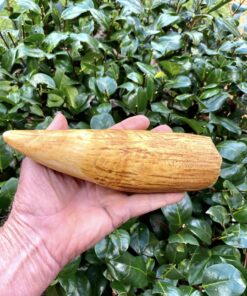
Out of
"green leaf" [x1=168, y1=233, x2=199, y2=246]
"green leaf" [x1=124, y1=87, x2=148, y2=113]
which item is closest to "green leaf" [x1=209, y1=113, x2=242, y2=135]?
"green leaf" [x1=124, y1=87, x2=148, y2=113]

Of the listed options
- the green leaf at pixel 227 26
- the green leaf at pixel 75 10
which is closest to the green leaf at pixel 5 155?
the green leaf at pixel 75 10

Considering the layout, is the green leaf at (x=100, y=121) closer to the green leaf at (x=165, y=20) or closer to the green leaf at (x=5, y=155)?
the green leaf at (x=5, y=155)

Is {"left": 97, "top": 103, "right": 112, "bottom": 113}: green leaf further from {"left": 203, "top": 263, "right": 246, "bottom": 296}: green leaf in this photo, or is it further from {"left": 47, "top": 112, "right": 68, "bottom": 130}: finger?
{"left": 203, "top": 263, "right": 246, "bottom": 296}: green leaf

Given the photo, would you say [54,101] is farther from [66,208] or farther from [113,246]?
[113,246]

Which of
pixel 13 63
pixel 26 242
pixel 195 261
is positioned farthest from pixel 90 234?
pixel 13 63

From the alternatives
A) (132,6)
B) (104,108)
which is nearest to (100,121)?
(104,108)

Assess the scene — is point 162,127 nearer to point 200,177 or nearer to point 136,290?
point 200,177
